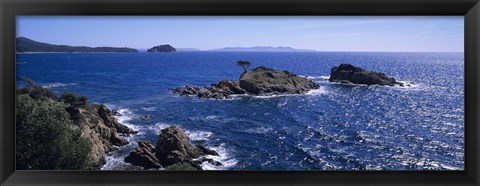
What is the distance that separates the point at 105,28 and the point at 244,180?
4180 millimetres

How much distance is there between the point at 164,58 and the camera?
5906mm

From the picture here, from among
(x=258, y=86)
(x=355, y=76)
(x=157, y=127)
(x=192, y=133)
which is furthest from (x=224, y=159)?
(x=355, y=76)

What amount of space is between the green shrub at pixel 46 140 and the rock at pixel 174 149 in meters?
1.28

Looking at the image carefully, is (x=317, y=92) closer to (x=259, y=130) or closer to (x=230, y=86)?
(x=259, y=130)

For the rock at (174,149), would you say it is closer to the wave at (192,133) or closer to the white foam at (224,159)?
the white foam at (224,159)

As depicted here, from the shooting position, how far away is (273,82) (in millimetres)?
6605

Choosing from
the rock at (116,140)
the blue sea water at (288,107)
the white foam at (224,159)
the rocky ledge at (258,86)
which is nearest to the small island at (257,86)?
the rocky ledge at (258,86)

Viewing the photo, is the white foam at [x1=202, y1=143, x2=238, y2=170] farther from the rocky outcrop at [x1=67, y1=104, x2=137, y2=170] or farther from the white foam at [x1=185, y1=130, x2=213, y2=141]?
the rocky outcrop at [x1=67, y1=104, x2=137, y2=170]

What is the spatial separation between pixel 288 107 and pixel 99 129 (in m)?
3.64

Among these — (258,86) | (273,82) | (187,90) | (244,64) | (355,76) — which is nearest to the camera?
(187,90)

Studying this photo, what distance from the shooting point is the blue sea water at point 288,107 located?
477cm
